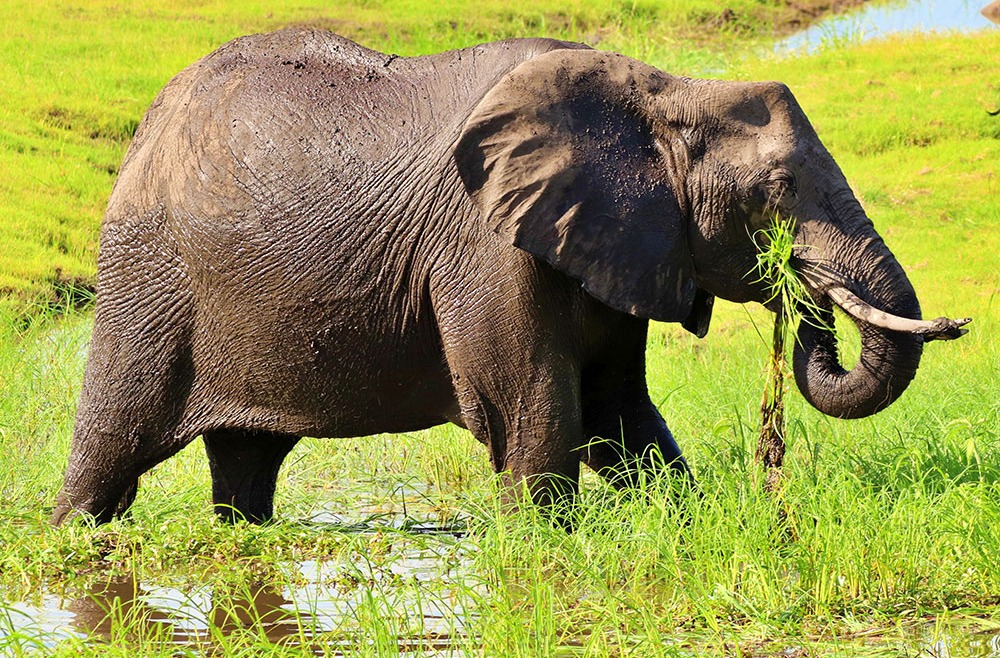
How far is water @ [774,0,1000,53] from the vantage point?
58.3ft

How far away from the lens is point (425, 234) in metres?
5.88

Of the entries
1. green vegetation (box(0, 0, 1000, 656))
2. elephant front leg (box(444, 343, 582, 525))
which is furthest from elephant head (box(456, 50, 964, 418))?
green vegetation (box(0, 0, 1000, 656))

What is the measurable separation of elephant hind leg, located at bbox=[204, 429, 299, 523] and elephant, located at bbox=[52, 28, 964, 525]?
0.06 ft

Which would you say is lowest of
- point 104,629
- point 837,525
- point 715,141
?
point 104,629

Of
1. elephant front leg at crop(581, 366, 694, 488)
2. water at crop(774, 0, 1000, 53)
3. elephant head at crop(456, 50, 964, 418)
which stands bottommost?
elephant front leg at crop(581, 366, 694, 488)

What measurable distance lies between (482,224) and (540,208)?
10.0 inches

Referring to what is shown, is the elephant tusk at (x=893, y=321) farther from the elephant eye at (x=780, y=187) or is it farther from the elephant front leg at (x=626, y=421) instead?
the elephant front leg at (x=626, y=421)

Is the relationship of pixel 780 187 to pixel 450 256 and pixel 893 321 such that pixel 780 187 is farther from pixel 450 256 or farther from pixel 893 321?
pixel 450 256

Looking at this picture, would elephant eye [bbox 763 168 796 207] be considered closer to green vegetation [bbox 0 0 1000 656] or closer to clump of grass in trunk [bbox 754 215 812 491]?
clump of grass in trunk [bbox 754 215 812 491]

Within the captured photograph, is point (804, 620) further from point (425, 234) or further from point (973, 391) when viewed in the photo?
point (973, 391)

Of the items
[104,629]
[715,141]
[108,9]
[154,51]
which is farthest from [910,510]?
[108,9]

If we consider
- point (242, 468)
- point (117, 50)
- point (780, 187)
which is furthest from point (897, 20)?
point (780, 187)

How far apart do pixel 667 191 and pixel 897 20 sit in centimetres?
1517

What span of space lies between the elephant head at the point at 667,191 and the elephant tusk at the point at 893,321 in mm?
47
